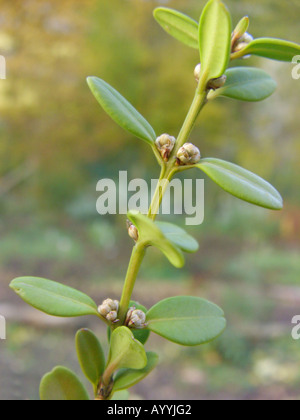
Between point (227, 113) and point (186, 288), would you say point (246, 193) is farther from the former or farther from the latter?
point (227, 113)

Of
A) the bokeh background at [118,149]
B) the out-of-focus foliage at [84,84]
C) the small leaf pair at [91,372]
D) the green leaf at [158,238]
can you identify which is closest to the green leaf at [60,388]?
the small leaf pair at [91,372]

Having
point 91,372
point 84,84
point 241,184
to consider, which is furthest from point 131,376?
point 84,84

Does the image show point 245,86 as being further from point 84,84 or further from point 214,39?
point 84,84

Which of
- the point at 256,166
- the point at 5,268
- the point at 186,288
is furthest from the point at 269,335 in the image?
the point at 5,268

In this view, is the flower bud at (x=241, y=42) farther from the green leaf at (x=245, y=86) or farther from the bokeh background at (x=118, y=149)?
the bokeh background at (x=118, y=149)

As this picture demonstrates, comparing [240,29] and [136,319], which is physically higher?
[240,29]

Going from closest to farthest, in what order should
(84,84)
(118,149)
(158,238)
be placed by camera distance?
(158,238), (84,84), (118,149)

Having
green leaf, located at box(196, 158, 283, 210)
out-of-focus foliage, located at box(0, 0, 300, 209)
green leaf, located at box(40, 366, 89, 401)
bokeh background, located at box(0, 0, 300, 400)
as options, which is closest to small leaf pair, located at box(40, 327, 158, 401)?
green leaf, located at box(40, 366, 89, 401)
